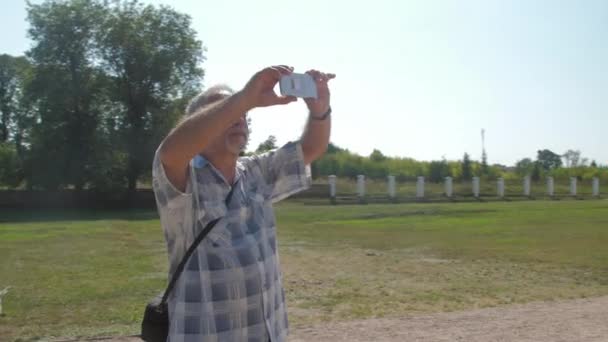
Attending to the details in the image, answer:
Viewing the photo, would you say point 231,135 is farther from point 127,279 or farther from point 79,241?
point 79,241

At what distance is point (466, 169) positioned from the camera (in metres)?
55.8

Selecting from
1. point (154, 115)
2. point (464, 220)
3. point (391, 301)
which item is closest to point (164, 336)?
point (391, 301)

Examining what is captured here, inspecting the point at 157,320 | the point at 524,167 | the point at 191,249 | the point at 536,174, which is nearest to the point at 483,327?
the point at 157,320

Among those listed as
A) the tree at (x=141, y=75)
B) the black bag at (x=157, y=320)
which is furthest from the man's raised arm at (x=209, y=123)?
the tree at (x=141, y=75)

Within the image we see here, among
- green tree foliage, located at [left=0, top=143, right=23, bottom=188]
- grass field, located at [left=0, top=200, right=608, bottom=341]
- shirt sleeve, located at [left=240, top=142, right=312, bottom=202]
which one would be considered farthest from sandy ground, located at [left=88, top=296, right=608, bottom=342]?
green tree foliage, located at [left=0, top=143, right=23, bottom=188]

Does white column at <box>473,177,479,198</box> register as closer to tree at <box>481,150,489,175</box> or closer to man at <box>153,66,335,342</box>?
tree at <box>481,150,489,175</box>

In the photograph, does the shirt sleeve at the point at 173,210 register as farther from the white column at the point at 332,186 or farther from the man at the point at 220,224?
the white column at the point at 332,186

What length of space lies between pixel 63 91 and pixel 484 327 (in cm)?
3660

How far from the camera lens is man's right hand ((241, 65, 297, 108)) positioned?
2.20m

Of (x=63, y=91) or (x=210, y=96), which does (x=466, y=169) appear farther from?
(x=210, y=96)

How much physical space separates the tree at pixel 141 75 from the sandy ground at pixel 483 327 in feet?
111

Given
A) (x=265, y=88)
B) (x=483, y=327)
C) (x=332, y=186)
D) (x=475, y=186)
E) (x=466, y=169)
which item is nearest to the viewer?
(x=265, y=88)

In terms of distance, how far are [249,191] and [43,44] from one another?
42182 millimetres

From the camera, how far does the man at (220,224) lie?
2.19 metres
